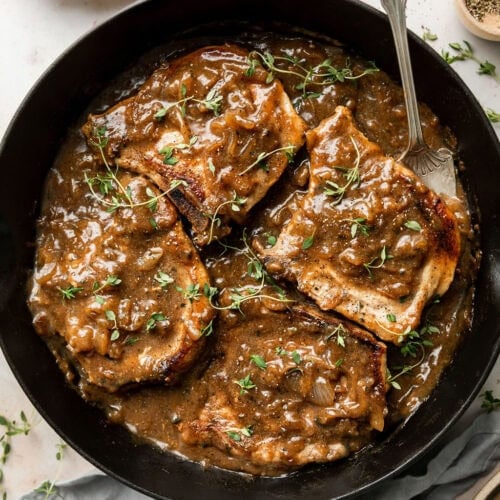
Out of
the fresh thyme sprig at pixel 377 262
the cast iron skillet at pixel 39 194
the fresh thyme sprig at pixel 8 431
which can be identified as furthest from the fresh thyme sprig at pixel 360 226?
the fresh thyme sprig at pixel 8 431

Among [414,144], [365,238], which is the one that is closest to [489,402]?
[365,238]

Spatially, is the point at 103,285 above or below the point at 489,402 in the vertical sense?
above

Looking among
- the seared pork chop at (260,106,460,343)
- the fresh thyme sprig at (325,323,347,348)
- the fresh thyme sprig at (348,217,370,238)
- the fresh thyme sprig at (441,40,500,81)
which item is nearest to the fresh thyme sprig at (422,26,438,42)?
the fresh thyme sprig at (441,40,500,81)

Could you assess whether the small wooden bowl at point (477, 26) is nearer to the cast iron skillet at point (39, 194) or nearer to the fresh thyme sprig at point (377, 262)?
the cast iron skillet at point (39, 194)

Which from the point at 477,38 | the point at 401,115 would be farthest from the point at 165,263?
the point at 477,38

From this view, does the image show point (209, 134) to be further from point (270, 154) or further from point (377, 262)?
point (377, 262)
